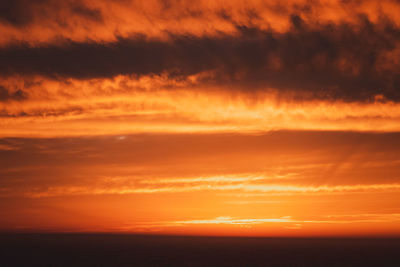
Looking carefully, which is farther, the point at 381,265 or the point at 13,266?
the point at 381,265

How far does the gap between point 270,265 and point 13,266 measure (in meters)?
33.1

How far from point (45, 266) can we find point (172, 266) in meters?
16.2

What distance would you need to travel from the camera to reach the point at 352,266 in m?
56.7

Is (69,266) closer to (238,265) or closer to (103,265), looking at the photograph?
(103,265)

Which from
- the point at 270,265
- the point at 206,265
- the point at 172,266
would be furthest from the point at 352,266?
the point at 172,266

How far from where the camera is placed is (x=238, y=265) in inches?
2254

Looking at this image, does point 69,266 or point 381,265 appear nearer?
point 69,266

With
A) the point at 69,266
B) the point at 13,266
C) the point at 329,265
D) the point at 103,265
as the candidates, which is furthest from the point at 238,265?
the point at 13,266

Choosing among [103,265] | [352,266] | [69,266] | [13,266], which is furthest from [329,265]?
[13,266]

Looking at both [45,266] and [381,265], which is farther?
[381,265]

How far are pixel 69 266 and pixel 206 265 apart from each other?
17.7 m

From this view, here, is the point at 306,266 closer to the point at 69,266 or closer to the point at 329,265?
the point at 329,265

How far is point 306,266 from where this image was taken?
5606 cm

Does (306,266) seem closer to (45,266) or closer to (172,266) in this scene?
(172,266)
